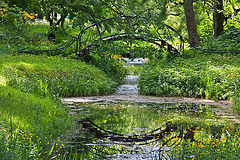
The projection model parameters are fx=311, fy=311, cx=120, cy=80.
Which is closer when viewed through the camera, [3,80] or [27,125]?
[27,125]

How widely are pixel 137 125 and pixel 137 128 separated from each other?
0.86 ft

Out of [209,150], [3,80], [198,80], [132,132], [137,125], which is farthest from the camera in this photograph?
[198,80]

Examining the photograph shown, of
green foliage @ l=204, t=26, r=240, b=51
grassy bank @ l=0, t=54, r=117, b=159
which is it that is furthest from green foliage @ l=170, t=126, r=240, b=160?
green foliage @ l=204, t=26, r=240, b=51

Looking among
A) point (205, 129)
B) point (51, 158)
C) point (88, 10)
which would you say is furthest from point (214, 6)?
point (51, 158)

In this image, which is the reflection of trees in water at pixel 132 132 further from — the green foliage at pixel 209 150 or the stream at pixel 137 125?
the green foliage at pixel 209 150

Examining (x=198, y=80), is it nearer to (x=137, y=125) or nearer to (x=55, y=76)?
(x=137, y=125)

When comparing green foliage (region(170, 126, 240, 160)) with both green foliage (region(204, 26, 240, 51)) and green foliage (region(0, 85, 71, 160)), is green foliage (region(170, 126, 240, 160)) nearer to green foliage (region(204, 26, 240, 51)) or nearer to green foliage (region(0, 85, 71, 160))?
green foliage (region(0, 85, 71, 160))

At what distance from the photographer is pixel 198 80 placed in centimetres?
1030

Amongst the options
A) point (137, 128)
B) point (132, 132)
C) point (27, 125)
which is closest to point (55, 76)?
point (137, 128)

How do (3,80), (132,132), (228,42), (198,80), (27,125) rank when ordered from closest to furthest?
(27,125)
(132,132)
(3,80)
(198,80)
(228,42)

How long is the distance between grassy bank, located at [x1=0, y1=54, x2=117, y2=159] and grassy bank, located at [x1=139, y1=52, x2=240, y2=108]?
168 centimetres

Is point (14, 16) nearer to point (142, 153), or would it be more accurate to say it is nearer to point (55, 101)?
point (55, 101)

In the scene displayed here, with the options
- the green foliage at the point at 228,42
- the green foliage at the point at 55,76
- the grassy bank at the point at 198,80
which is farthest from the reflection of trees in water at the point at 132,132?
the green foliage at the point at 228,42

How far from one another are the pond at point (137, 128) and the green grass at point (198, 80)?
1.33 meters
